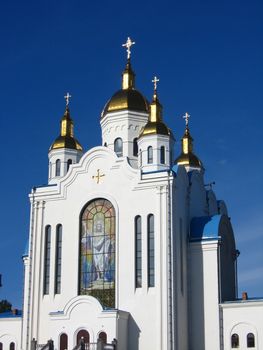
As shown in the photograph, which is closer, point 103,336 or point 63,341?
point 103,336

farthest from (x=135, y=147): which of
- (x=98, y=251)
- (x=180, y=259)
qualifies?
(x=180, y=259)

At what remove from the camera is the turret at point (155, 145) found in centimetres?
3106

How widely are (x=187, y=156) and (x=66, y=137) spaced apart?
25.4 feet

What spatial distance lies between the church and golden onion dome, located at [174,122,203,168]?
A: 4.56 m

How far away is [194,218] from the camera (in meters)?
31.9

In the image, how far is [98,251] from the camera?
30.0 m

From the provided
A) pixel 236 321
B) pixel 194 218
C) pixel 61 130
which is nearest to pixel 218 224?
pixel 194 218

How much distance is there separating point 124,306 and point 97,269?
220 centimetres

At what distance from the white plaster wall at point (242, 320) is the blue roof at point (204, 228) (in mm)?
3182

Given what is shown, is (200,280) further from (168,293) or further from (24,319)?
(24,319)

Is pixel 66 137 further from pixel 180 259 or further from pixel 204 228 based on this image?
pixel 180 259

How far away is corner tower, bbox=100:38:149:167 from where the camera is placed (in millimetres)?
33562

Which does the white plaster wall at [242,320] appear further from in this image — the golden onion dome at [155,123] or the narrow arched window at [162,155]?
the golden onion dome at [155,123]

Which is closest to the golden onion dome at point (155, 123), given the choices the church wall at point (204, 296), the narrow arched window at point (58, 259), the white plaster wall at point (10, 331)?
the church wall at point (204, 296)
